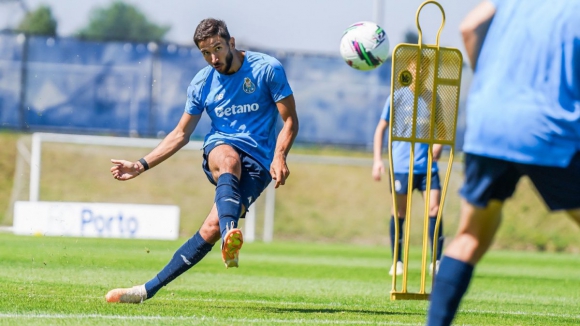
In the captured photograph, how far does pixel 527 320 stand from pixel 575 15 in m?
3.11

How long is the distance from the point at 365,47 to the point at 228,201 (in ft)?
9.49

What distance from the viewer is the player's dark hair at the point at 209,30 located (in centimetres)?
646

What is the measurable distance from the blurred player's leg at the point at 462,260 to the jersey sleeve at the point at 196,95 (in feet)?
10.0

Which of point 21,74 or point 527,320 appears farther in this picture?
point 21,74

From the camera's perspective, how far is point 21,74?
79.3 feet

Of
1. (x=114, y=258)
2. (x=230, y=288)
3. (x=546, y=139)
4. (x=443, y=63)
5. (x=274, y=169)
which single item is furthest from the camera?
(x=114, y=258)

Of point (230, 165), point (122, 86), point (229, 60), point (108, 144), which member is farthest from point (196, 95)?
point (122, 86)

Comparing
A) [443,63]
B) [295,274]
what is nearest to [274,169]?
[443,63]

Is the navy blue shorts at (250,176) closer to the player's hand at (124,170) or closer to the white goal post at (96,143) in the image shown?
the player's hand at (124,170)

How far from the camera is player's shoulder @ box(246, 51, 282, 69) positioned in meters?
6.77

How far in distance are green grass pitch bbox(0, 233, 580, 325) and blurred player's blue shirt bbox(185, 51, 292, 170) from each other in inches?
45.2

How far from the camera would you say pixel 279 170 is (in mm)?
6266

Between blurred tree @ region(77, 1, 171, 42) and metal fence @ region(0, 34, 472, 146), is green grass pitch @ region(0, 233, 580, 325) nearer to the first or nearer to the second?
metal fence @ region(0, 34, 472, 146)

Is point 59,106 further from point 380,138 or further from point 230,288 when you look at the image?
point 230,288
